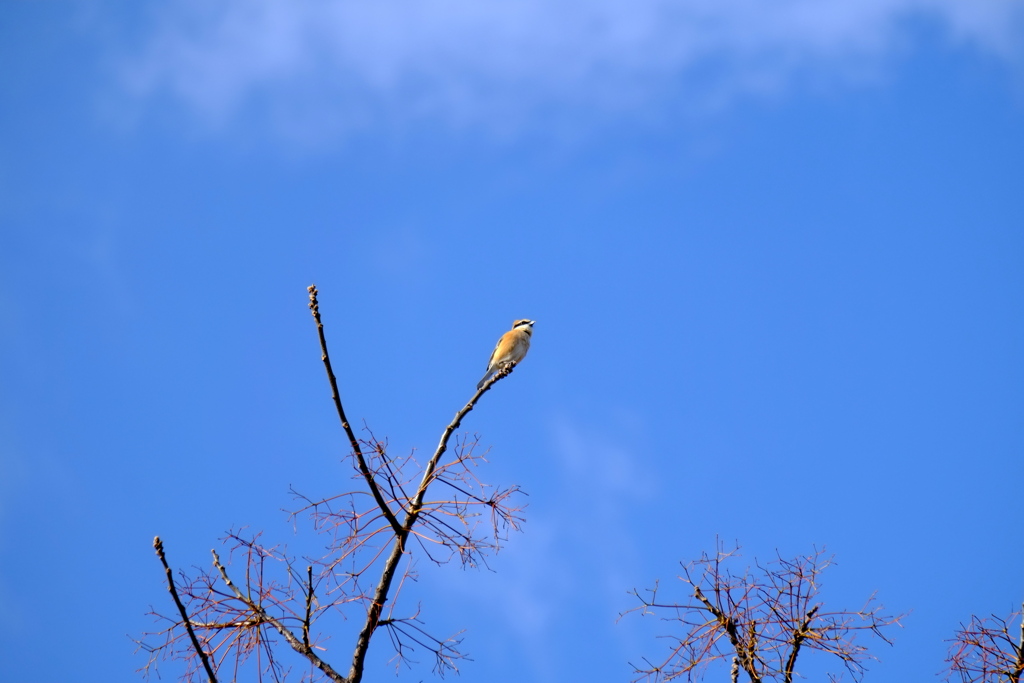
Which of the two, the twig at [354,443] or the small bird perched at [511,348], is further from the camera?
the small bird perched at [511,348]

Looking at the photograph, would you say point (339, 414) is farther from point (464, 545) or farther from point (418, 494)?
point (464, 545)

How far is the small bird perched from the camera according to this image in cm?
1264

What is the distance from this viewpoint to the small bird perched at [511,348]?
498 inches

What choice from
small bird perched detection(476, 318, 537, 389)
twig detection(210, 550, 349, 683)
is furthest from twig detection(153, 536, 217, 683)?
small bird perched detection(476, 318, 537, 389)

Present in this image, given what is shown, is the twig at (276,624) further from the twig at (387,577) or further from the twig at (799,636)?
the twig at (799,636)

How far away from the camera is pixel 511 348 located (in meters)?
12.7

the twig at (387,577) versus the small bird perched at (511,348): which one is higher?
the small bird perched at (511,348)

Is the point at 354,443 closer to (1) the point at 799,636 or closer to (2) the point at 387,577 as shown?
(2) the point at 387,577

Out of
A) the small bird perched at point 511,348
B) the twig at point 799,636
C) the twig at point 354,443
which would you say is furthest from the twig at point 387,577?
the small bird perched at point 511,348

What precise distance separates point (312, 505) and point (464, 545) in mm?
758

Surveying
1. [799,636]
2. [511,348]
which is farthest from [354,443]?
[511,348]

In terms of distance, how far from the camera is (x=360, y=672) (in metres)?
3.90

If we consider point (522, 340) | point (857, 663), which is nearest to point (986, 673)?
point (857, 663)

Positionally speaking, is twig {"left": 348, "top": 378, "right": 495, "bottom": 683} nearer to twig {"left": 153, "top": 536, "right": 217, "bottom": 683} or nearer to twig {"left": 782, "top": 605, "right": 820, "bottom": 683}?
twig {"left": 153, "top": 536, "right": 217, "bottom": 683}
